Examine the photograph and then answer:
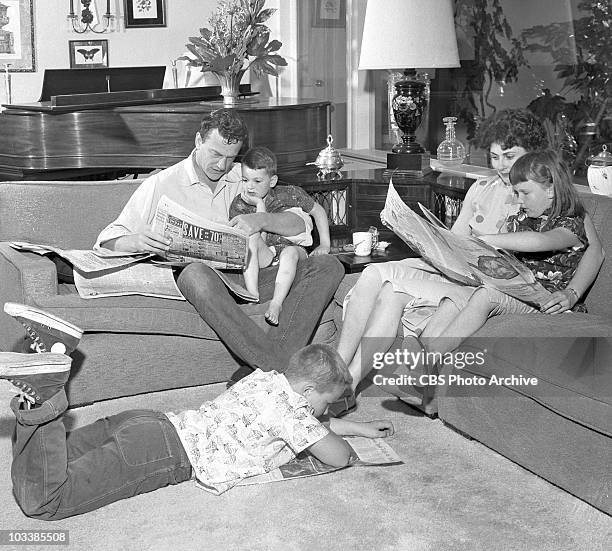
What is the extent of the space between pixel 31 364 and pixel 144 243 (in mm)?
1017

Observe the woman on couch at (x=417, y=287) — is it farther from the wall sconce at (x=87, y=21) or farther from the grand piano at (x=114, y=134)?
the wall sconce at (x=87, y=21)

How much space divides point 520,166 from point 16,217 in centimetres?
194

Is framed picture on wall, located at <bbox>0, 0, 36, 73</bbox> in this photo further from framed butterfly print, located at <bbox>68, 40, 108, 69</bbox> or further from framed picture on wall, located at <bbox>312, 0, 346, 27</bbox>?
framed picture on wall, located at <bbox>312, 0, 346, 27</bbox>

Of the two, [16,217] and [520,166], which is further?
[16,217]

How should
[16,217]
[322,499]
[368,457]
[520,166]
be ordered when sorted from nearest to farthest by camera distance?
[322,499]
[368,457]
[520,166]
[16,217]

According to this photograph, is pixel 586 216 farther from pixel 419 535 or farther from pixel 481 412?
pixel 419 535

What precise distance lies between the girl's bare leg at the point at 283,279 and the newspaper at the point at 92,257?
48 cm

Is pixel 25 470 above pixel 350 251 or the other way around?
the other way around

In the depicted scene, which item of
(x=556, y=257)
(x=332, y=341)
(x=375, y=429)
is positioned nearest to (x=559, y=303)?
(x=556, y=257)

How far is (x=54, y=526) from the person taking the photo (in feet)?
8.25

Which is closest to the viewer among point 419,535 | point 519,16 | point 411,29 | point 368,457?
point 419,535

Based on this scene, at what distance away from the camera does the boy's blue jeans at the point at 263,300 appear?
3.32 m

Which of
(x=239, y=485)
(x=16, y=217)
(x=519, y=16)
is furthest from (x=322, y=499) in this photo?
(x=519, y=16)

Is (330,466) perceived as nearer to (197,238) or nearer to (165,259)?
(197,238)
